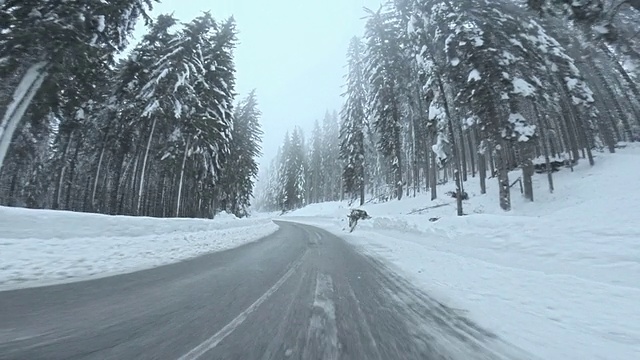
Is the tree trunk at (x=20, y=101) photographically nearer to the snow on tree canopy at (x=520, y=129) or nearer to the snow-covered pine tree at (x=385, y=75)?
the snow on tree canopy at (x=520, y=129)

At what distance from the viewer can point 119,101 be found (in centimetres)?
2177

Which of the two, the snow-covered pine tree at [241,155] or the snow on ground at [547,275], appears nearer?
the snow on ground at [547,275]

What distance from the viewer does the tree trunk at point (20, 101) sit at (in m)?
10.8

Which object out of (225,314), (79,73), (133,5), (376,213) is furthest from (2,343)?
(376,213)

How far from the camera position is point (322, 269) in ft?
21.5

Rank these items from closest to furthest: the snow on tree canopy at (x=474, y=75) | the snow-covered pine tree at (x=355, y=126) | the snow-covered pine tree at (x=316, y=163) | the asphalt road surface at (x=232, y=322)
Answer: the asphalt road surface at (x=232, y=322), the snow on tree canopy at (x=474, y=75), the snow-covered pine tree at (x=355, y=126), the snow-covered pine tree at (x=316, y=163)

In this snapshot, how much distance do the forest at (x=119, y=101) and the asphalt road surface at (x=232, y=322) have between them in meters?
11.7

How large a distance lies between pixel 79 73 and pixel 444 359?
16635mm

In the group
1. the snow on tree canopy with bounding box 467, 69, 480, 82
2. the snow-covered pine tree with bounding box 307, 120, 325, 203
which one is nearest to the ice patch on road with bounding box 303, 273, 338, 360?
the snow on tree canopy with bounding box 467, 69, 480, 82

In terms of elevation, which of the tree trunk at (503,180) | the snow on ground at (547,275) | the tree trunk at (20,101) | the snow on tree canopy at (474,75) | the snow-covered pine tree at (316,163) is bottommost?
the snow on ground at (547,275)

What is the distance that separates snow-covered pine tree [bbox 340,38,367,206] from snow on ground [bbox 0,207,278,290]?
28.4m

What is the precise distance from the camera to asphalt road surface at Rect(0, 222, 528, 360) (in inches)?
89.2

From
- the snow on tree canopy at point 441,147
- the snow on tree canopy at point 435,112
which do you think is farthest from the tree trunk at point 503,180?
the snow on tree canopy at point 435,112

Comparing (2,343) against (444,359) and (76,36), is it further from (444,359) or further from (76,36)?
(76,36)
